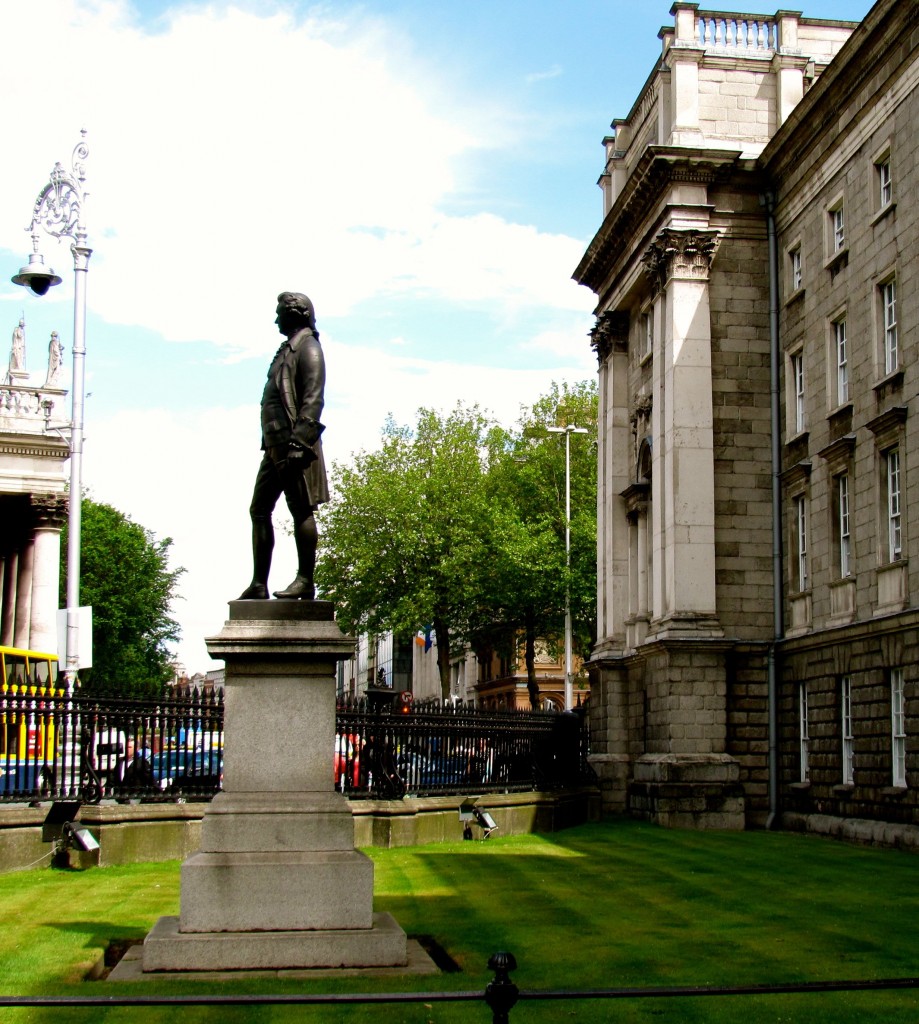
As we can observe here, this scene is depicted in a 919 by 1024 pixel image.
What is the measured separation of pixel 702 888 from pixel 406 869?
359 centimetres

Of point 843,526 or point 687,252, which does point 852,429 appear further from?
point 687,252

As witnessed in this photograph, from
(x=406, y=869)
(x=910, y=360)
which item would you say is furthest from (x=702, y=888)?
(x=910, y=360)

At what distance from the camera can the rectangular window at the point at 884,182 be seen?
2788cm

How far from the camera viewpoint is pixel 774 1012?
9.07 metres

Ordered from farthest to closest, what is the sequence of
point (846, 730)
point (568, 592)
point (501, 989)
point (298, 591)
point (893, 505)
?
point (568, 592)
point (846, 730)
point (893, 505)
point (298, 591)
point (501, 989)

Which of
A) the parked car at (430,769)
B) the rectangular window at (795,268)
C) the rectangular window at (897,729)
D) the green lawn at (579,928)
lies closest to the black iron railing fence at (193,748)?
the parked car at (430,769)

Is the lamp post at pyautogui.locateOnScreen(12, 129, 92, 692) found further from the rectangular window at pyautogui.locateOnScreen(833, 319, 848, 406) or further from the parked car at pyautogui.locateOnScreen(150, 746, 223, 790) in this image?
the rectangular window at pyautogui.locateOnScreen(833, 319, 848, 406)

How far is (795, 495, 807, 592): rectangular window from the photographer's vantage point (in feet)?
105

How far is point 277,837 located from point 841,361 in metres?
22.3

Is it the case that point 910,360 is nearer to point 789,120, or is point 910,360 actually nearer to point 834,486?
point 834,486

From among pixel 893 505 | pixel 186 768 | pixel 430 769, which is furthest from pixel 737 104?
pixel 186 768

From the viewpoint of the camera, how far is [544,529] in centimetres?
6275

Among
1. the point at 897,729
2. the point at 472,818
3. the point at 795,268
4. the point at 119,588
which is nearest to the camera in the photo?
the point at 472,818

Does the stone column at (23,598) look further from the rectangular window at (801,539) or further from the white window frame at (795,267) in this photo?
the white window frame at (795,267)
